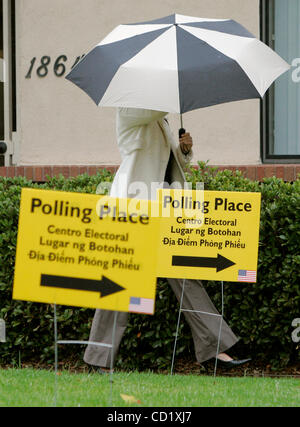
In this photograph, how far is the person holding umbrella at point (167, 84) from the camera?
4.78 meters

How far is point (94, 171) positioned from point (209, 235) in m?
3.36

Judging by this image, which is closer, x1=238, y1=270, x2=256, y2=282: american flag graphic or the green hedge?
x1=238, y1=270, x2=256, y2=282: american flag graphic

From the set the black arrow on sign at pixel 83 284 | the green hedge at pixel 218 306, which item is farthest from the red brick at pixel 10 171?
the black arrow on sign at pixel 83 284

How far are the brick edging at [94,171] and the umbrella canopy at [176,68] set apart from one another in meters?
2.79

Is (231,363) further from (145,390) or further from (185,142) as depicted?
(185,142)

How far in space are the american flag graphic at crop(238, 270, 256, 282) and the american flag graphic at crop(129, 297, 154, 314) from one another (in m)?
1.39

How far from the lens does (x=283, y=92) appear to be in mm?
8766

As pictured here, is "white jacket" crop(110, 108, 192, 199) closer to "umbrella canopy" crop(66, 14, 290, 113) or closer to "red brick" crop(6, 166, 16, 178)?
"umbrella canopy" crop(66, 14, 290, 113)

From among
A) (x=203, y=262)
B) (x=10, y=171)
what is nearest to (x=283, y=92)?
(x=10, y=171)

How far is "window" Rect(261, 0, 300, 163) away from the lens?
341 inches

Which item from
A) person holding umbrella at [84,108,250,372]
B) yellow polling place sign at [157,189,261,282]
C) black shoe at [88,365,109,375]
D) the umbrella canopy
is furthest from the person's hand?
black shoe at [88,365,109,375]

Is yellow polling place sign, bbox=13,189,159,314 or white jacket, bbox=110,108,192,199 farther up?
white jacket, bbox=110,108,192,199
